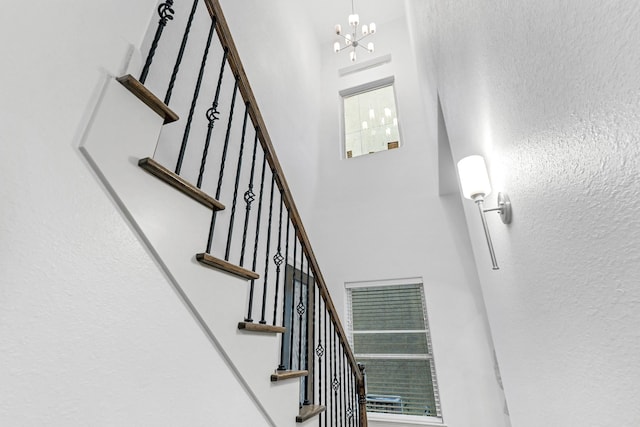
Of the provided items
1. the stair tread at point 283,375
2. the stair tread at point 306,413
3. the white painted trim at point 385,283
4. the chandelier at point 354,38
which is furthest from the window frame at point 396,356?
the chandelier at point 354,38

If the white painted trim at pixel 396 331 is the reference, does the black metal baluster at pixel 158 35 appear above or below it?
above

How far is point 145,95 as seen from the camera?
1021 millimetres

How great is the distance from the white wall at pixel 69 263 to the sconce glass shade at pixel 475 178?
1368 mm

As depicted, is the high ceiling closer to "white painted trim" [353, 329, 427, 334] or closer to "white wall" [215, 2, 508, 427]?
"white wall" [215, 2, 508, 427]

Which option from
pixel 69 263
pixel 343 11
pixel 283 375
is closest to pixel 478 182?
pixel 283 375

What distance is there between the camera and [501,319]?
1.63 metres

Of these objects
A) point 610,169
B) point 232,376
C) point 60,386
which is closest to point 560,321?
point 610,169

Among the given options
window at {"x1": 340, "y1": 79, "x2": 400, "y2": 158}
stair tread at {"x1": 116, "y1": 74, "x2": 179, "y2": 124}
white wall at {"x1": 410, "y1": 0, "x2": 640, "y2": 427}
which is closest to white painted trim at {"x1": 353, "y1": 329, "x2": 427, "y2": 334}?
white wall at {"x1": 410, "y1": 0, "x2": 640, "y2": 427}

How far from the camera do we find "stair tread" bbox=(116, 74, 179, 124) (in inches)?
38.0

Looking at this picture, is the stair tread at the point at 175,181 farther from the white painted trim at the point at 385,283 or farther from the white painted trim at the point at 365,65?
the white painted trim at the point at 365,65

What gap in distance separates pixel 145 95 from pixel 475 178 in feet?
4.61

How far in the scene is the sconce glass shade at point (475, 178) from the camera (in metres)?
1.48

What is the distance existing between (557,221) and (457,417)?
3.26m

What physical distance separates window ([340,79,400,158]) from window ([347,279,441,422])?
85.6 inches
